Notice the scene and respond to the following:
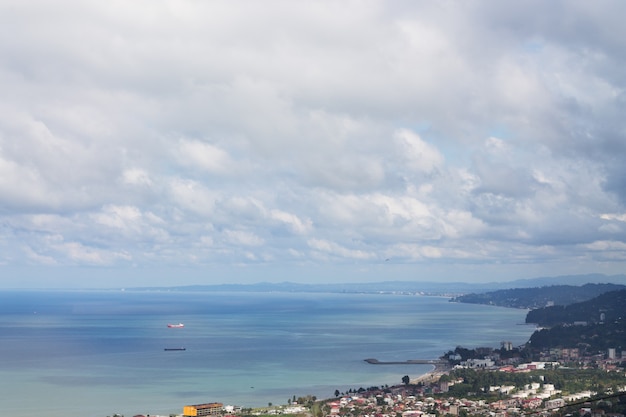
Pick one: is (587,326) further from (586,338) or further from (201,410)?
(201,410)

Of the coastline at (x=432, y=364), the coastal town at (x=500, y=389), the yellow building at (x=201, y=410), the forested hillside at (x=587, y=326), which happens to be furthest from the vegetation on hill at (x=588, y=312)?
the yellow building at (x=201, y=410)

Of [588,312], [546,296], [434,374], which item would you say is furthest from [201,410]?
[546,296]

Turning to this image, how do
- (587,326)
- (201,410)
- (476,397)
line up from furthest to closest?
(587,326), (476,397), (201,410)

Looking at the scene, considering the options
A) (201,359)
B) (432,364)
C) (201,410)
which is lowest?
(432,364)

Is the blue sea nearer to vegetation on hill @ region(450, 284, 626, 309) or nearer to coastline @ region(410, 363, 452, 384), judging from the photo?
coastline @ region(410, 363, 452, 384)

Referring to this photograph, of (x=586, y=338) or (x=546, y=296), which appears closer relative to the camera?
(x=586, y=338)

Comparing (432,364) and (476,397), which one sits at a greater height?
(432,364)

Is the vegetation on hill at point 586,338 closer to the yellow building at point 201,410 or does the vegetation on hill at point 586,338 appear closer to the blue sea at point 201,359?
the blue sea at point 201,359

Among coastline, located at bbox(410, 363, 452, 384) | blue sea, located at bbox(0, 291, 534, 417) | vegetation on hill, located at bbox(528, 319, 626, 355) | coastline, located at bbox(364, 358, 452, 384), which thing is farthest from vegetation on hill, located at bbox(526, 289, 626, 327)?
coastline, located at bbox(410, 363, 452, 384)
